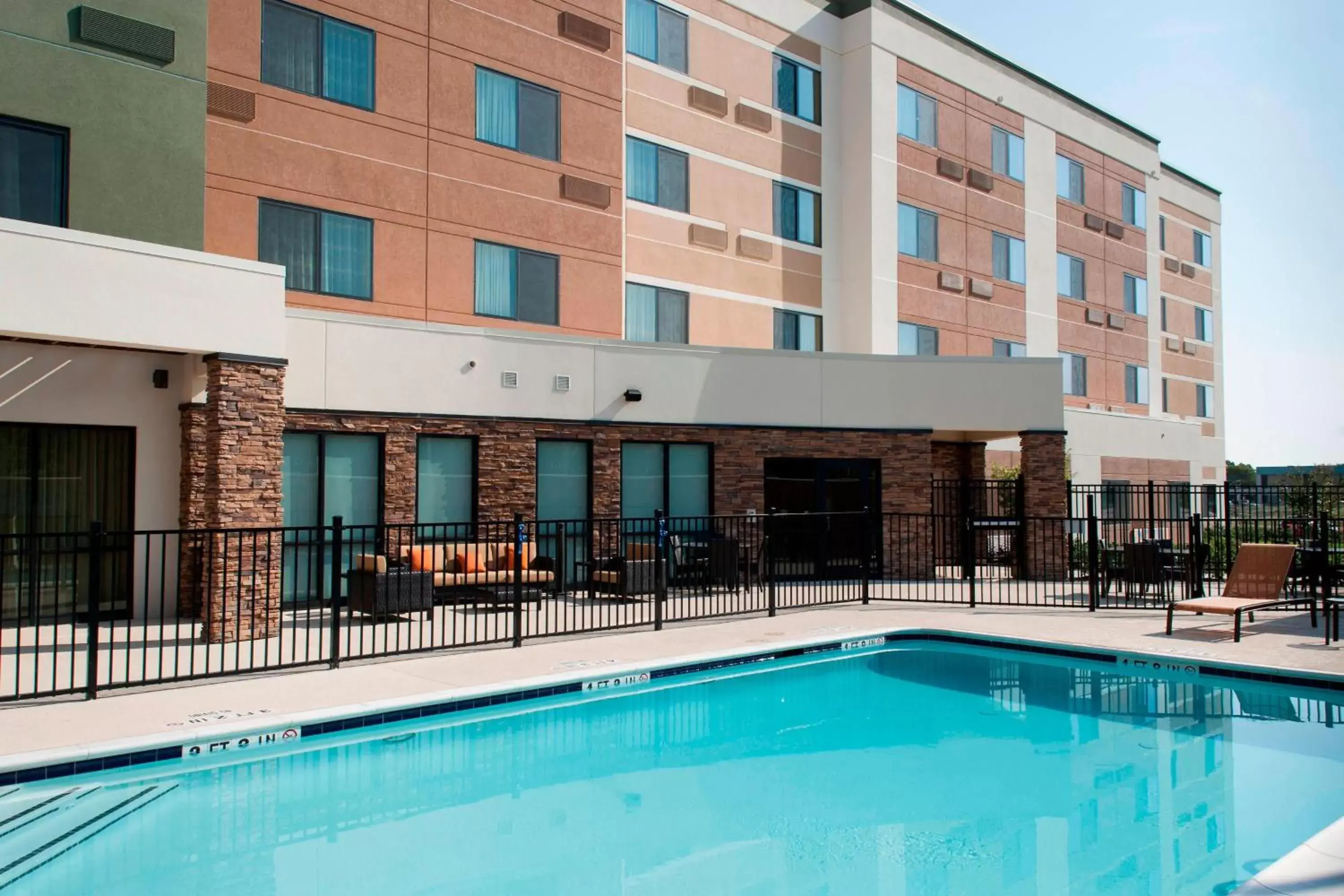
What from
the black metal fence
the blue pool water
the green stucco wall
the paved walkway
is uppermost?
the green stucco wall

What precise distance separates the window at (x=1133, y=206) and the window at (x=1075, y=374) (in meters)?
5.57

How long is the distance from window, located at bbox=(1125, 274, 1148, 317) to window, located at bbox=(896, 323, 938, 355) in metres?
10.7

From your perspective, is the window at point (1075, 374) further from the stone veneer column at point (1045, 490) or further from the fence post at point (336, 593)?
the fence post at point (336, 593)

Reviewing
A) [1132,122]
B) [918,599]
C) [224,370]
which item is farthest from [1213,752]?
[1132,122]

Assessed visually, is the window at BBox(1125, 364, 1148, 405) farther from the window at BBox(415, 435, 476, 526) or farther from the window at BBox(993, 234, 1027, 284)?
the window at BBox(415, 435, 476, 526)

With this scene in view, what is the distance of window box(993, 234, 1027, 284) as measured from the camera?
27.7 meters

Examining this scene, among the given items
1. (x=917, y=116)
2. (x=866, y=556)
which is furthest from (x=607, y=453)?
(x=917, y=116)

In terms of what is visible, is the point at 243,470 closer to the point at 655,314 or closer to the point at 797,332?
the point at 655,314

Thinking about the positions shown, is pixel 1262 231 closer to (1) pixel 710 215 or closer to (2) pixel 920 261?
(2) pixel 920 261

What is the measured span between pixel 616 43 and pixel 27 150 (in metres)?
11.3

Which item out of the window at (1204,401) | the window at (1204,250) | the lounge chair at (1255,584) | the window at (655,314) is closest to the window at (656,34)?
the window at (655,314)

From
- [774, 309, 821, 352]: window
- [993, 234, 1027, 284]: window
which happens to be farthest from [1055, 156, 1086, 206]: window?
[774, 309, 821, 352]: window

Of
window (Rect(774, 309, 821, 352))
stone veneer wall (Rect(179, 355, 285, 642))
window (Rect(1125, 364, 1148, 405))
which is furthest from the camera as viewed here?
window (Rect(1125, 364, 1148, 405))

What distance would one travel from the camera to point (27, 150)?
11.5 metres
